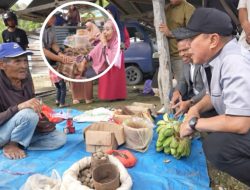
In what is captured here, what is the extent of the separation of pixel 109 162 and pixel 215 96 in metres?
0.98

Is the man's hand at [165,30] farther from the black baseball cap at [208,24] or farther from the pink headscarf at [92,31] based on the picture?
the black baseball cap at [208,24]

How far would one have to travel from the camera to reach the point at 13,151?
3.15 metres

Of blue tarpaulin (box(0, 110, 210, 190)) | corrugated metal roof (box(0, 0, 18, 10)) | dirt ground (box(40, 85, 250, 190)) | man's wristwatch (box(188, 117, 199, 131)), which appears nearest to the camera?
man's wristwatch (box(188, 117, 199, 131))

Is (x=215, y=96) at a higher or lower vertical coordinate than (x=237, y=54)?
lower

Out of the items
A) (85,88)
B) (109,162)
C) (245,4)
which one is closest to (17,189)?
(109,162)

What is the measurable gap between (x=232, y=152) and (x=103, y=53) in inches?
143

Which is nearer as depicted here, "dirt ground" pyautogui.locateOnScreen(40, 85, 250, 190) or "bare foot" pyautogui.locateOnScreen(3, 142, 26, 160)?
"dirt ground" pyautogui.locateOnScreen(40, 85, 250, 190)

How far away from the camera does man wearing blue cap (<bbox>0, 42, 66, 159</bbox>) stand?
9.86 feet

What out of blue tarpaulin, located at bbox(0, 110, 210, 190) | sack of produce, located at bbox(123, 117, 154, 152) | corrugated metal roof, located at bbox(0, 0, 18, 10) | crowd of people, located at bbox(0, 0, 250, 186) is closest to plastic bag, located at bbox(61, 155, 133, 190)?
blue tarpaulin, located at bbox(0, 110, 210, 190)

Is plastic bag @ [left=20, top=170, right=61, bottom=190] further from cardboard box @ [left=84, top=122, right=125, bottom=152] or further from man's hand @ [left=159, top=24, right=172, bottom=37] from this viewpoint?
man's hand @ [left=159, top=24, right=172, bottom=37]

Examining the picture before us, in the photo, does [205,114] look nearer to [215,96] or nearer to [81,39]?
[215,96]

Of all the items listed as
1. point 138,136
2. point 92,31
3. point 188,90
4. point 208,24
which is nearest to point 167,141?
point 138,136

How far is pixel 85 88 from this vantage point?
6.57m

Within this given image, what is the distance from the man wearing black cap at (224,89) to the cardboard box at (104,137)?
108 centimetres
